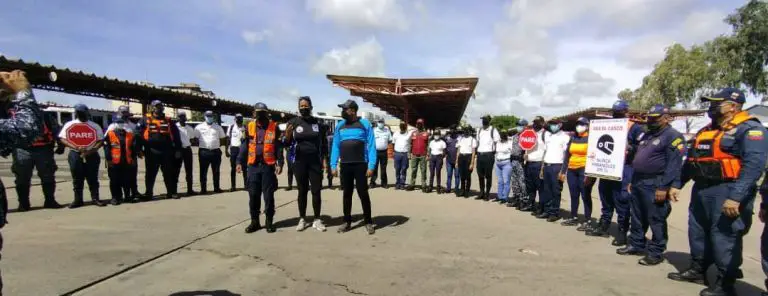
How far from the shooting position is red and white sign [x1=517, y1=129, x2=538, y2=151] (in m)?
7.16

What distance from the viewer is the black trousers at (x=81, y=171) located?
6.92 metres

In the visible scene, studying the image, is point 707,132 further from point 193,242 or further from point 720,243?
point 193,242

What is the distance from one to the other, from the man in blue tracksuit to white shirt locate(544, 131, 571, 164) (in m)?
3.00

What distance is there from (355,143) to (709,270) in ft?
14.0

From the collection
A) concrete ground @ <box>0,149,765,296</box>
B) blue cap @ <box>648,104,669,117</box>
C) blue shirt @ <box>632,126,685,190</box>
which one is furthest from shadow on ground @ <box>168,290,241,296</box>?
blue cap @ <box>648,104,669,117</box>

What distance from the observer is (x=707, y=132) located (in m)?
3.89

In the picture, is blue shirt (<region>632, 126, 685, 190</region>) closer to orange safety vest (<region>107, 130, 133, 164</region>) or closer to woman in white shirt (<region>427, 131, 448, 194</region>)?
woman in white shirt (<region>427, 131, 448, 194</region>)

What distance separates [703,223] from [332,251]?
3.70 m

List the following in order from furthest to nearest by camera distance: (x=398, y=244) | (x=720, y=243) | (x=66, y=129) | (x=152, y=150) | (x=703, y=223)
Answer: (x=152, y=150) < (x=66, y=129) < (x=398, y=244) < (x=703, y=223) < (x=720, y=243)

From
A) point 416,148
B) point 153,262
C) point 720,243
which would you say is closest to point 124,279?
point 153,262

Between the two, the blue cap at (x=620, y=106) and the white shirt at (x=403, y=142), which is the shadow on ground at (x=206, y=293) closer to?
the blue cap at (x=620, y=106)

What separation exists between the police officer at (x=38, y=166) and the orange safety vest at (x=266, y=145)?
3215 mm

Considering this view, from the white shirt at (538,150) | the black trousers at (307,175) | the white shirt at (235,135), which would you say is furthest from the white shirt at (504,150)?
the white shirt at (235,135)

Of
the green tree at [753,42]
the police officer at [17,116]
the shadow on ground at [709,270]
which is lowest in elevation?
the shadow on ground at [709,270]
